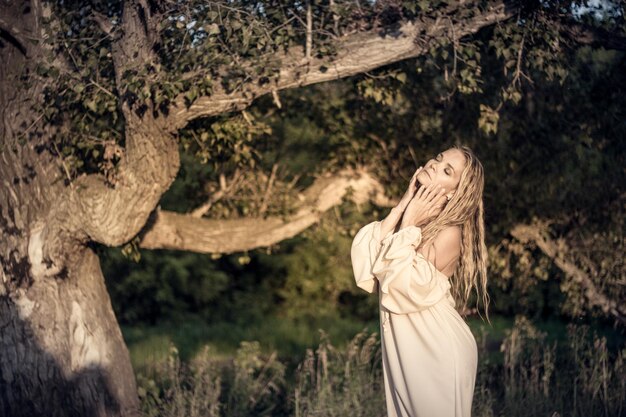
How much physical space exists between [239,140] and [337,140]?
4.77ft

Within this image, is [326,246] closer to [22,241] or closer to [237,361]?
A: [237,361]

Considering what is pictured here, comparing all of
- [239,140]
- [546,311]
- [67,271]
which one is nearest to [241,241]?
[239,140]

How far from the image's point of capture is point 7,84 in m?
7.33

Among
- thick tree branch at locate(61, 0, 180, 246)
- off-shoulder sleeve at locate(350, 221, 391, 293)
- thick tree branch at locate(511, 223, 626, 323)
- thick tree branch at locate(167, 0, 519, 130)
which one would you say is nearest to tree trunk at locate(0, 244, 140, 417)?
thick tree branch at locate(61, 0, 180, 246)

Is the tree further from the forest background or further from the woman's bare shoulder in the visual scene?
the woman's bare shoulder

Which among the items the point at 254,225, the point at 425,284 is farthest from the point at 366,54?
the point at 254,225

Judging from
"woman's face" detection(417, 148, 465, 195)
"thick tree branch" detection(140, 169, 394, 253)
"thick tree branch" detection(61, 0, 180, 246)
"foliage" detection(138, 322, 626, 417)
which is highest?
"woman's face" detection(417, 148, 465, 195)

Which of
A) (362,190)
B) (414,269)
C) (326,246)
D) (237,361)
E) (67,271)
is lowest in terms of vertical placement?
(326,246)

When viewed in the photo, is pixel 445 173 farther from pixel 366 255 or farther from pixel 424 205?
pixel 366 255

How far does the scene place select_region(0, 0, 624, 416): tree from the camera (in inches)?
256

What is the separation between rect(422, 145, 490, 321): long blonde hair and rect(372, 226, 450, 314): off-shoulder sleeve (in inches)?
8.1

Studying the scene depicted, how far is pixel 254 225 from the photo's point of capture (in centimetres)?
885

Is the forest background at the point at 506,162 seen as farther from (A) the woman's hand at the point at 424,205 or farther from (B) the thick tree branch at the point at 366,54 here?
(A) the woman's hand at the point at 424,205

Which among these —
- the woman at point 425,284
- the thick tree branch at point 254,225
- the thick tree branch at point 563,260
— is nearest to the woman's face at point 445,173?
the woman at point 425,284
